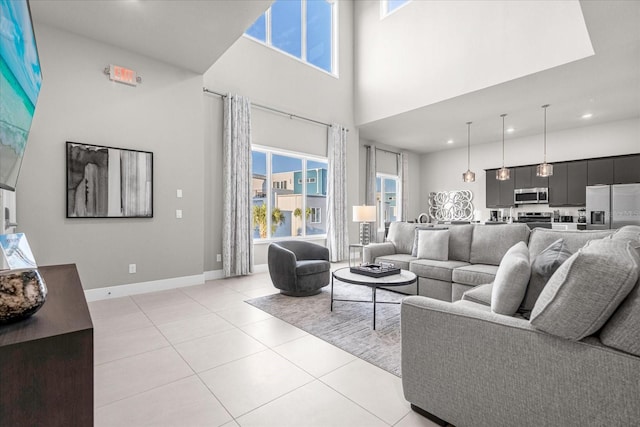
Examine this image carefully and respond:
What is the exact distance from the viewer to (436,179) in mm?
9461

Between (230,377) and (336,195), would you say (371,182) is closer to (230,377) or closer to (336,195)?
(336,195)

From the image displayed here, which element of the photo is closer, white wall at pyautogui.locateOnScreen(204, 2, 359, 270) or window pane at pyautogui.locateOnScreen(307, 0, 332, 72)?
white wall at pyautogui.locateOnScreen(204, 2, 359, 270)

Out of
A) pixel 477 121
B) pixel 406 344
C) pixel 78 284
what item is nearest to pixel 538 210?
pixel 477 121

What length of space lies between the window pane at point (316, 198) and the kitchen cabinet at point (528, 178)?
15.9 ft

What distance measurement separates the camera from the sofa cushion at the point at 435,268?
11.7 ft

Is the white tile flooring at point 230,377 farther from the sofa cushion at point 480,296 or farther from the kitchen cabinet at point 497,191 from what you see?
the kitchen cabinet at point 497,191

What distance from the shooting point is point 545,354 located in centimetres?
124

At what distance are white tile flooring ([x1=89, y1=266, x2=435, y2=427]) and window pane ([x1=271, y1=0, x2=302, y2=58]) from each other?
5311mm

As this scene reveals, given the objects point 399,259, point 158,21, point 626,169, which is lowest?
point 399,259

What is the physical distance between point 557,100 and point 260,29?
5.52 m

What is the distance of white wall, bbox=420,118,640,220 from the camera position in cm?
635

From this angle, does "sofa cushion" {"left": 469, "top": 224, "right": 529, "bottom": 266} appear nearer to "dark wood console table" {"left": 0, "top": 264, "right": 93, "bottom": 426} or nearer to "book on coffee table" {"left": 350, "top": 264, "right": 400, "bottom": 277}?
"book on coffee table" {"left": 350, "top": 264, "right": 400, "bottom": 277}

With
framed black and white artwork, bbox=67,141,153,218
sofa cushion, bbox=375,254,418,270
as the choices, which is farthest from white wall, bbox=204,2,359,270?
sofa cushion, bbox=375,254,418,270

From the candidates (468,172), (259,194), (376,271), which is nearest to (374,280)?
(376,271)
